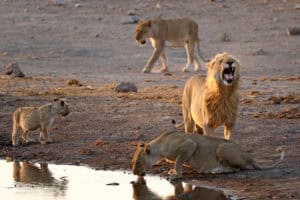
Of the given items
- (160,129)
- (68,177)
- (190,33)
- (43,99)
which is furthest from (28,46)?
(68,177)

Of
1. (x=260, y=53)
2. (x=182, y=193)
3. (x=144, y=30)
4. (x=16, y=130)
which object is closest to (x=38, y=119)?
(x=16, y=130)

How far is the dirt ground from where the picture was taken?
39.9ft

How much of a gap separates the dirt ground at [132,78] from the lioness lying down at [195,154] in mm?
132

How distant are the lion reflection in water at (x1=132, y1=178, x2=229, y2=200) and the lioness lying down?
0.98 feet

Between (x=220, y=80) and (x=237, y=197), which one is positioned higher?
(x=220, y=80)

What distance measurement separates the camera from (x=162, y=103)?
15688 mm

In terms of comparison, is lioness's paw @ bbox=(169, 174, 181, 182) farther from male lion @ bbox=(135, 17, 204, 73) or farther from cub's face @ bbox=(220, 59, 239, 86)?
male lion @ bbox=(135, 17, 204, 73)

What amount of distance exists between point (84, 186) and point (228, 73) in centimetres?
197

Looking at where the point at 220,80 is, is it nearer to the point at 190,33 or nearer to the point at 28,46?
the point at 190,33

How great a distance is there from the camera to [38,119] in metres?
13.3

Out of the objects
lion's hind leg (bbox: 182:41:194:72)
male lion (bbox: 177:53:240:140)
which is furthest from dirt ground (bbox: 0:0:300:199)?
male lion (bbox: 177:53:240:140)

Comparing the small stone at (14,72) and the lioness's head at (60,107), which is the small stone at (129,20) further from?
the lioness's head at (60,107)

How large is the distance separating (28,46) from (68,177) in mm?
14385

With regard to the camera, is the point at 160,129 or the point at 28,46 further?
the point at 28,46
